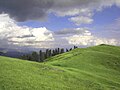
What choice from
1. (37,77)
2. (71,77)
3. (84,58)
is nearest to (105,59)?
(84,58)

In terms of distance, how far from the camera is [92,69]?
8312 centimetres

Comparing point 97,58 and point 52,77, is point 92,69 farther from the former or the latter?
point 52,77

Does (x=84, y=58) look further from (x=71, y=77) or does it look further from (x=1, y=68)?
(x=1, y=68)

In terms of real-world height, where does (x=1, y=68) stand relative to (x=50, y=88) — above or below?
above

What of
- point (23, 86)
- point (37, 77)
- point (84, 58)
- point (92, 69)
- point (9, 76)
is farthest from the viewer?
point (84, 58)

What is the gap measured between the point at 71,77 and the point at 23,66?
1204cm

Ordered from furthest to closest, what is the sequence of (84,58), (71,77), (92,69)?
(84,58), (92,69), (71,77)

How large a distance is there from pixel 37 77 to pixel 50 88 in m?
6.96

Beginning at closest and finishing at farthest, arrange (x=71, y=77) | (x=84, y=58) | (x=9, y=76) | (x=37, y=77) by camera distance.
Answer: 1. (x=9, y=76)
2. (x=37, y=77)
3. (x=71, y=77)
4. (x=84, y=58)

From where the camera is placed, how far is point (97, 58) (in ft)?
339

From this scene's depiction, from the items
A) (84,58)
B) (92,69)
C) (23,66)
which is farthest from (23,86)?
(84,58)

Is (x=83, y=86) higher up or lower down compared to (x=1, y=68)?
lower down

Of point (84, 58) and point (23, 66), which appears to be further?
point (84, 58)

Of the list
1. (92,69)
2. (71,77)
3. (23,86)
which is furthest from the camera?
(92,69)
